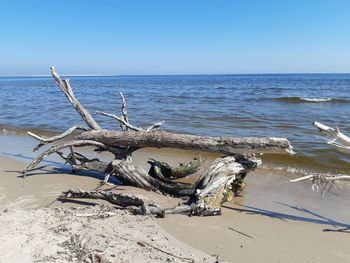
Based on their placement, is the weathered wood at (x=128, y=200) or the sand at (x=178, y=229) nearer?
the sand at (x=178, y=229)

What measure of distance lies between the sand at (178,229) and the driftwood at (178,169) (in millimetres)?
177

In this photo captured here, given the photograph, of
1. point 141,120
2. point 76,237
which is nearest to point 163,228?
point 76,237

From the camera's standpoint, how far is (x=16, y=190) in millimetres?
5672

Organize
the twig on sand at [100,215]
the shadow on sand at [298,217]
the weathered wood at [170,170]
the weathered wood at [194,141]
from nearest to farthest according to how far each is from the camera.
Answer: the twig on sand at [100,215]
the shadow on sand at [298,217]
the weathered wood at [194,141]
the weathered wood at [170,170]

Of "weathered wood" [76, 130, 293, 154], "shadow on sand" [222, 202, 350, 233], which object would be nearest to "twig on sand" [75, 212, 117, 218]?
"shadow on sand" [222, 202, 350, 233]

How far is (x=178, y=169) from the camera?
635 cm

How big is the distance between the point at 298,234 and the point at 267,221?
19.3 inches

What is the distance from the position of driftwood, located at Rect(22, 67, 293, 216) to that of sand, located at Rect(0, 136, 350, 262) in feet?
0.58

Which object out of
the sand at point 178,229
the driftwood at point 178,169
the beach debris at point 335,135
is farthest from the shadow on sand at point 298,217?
the beach debris at point 335,135

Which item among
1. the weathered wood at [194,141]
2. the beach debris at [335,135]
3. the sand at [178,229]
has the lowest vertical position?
the sand at [178,229]

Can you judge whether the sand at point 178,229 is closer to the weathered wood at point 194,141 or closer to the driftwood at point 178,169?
the driftwood at point 178,169

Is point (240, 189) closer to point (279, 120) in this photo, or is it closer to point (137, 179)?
point (137, 179)

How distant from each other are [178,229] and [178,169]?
2139 mm

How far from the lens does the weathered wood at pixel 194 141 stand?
5430 millimetres
